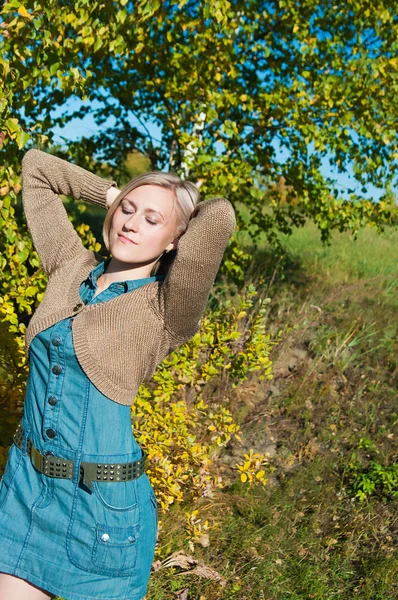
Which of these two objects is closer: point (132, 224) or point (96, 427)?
point (96, 427)

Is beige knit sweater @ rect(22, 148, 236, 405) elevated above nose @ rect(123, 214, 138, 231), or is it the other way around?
nose @ rect(123, 214, 138, 231)

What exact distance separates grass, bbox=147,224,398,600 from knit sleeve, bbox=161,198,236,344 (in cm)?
180

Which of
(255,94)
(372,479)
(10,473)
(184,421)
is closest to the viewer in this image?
(10,473)

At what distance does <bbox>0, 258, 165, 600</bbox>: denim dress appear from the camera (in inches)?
68.8

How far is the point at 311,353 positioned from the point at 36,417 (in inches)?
151

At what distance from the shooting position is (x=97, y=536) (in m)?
1.74

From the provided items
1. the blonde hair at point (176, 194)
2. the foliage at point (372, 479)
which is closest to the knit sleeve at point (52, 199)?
the blonde hair at point (176, 194)

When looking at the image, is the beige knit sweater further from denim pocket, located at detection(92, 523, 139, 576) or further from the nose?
denim pocket, located at detection(92, 523, 139, 576)

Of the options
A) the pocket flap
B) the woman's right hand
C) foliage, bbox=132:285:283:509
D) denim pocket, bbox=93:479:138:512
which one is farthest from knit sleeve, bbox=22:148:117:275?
foliage, bbox=132:285:283:509

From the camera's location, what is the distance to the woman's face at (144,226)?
1.92m

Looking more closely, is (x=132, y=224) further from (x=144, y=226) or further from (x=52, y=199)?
(x=52, y=199)

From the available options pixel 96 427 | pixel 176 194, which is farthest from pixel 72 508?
pixel 176 194

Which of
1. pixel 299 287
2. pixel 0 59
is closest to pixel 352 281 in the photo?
pixel 299 287

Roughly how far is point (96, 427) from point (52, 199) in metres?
0.82
